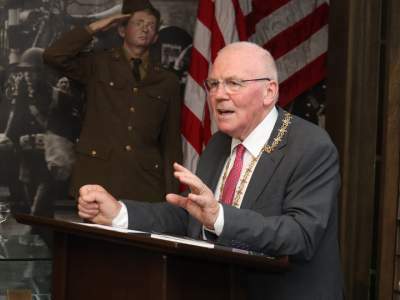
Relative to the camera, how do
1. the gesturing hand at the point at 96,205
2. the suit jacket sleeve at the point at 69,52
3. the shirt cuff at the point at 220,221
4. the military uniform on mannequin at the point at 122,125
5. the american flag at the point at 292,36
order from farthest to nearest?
the american flag at the point at 292,36, the military uniform on mannequin at the point at 122,125, the suit jacket sleeve at the point at 69,52, the gesturing hand at the point at 96,205, the shirt cuff at the point at 220,221

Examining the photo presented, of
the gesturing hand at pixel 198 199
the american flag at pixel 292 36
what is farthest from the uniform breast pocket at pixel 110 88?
the gesturing hand at pixel 198 199

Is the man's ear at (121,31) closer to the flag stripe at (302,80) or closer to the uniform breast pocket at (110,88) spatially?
the uniform breast pocket at (110,88)

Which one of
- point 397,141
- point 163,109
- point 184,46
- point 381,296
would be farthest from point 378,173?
point 184,46

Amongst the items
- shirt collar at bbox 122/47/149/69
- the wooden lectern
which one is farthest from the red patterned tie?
shirt collar at bbox 122/47/149/69

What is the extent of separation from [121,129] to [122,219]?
2955mm

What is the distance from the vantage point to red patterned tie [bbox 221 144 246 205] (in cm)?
306

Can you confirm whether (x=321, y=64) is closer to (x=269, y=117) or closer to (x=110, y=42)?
(x=110, y=42)

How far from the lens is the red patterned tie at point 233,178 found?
306 centimetres

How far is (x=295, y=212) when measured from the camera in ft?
9.27

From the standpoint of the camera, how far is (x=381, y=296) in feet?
15.6

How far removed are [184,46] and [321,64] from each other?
100cm

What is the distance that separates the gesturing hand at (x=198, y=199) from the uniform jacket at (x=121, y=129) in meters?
3.30

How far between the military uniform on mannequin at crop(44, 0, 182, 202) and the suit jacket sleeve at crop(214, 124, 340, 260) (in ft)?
9.94

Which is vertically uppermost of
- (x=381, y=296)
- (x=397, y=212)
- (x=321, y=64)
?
(x=321, y=64)
